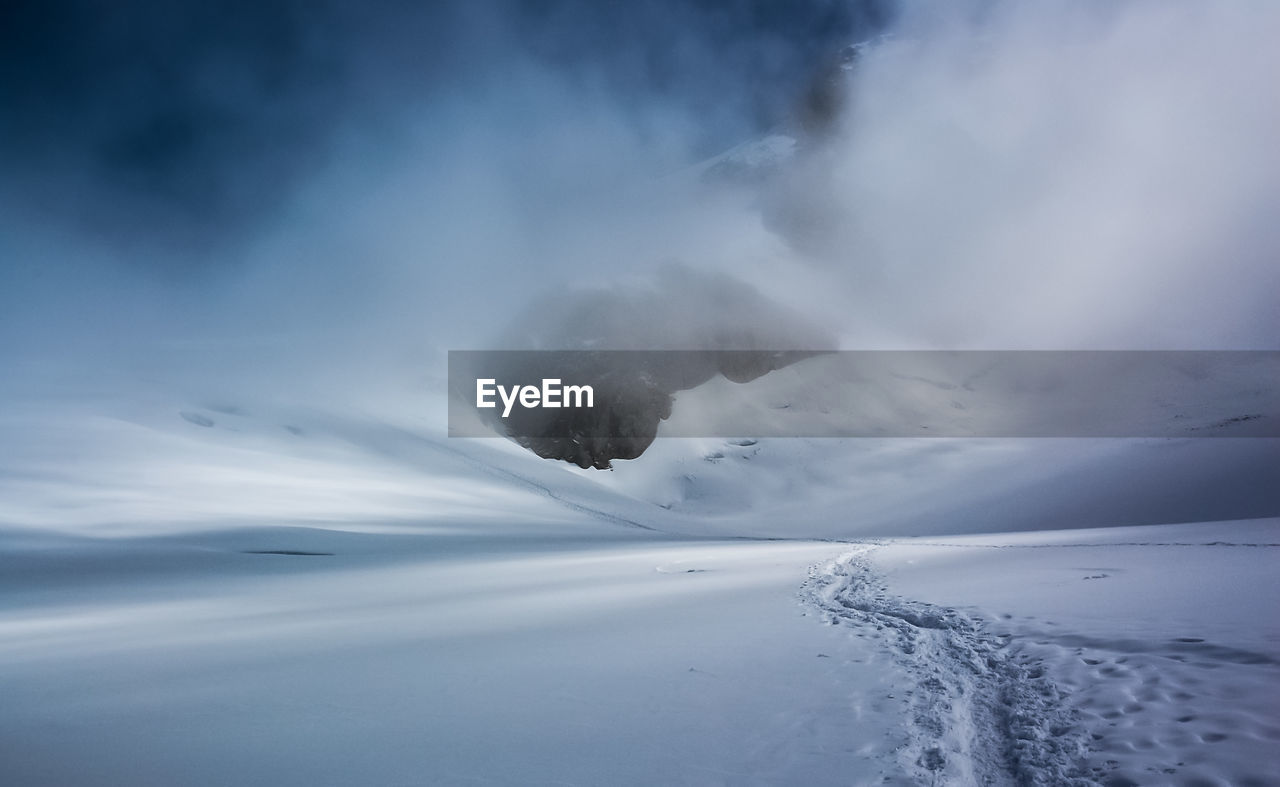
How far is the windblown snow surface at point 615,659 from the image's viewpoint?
475cm

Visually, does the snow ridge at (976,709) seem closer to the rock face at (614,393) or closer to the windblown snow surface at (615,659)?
the windblown snow surface at (615,659)

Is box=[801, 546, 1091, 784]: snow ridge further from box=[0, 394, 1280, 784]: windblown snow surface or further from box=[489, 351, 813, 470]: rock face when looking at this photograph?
box=[489, 351, 813, 470]: rock face

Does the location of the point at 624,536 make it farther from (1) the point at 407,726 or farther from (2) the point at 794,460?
(2) the point at 794,460

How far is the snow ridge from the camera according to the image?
173 inches

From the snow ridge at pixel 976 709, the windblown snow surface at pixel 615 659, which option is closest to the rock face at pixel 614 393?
the windblown snow surface at pixel 615 659

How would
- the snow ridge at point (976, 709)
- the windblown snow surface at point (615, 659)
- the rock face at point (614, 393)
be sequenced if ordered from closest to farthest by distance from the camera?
the snow ridge at point (976, 709) → the windblown snow surface at point (615, 659) → the rock face at point (614, 393)

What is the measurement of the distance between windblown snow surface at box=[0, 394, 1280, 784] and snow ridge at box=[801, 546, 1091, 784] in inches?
1.3

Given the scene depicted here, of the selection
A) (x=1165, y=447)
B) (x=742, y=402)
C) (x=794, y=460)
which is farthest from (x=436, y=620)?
(x=742, y=402)

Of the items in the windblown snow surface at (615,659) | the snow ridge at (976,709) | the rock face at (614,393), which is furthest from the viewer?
the rock face at (614,393)

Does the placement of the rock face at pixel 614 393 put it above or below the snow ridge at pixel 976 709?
above

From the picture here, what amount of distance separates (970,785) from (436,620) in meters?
8.30

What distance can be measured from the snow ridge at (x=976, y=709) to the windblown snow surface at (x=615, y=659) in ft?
0.11

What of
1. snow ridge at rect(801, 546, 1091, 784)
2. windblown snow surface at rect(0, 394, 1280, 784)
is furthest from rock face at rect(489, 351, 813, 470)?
snow ridge at rect(801, 546, 1091, 784)

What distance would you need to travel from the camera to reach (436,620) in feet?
34.0
